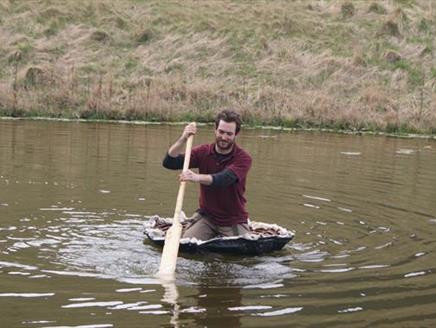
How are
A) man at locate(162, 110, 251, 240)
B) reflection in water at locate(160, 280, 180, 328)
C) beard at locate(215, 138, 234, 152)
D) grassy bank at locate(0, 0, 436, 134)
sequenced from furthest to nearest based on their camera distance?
grassy bank at locate(0, 0, 436, 134) → man at locate(162, 110, 251, 240) → beard at locate(215, 138, 234, 152) → reflection in water at locate(160, 280, 180, 328)

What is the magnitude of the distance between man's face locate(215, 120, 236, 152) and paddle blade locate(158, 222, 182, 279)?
1.00 meters

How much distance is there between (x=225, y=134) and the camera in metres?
8.38

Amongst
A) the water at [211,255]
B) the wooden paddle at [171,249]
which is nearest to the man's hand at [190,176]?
the wooden paddle at [171,249]

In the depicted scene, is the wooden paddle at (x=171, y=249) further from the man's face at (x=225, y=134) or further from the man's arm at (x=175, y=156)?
the man's face at (x=225, y=134)

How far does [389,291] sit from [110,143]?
1220cm

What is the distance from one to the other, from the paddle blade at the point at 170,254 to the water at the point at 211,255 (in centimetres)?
12

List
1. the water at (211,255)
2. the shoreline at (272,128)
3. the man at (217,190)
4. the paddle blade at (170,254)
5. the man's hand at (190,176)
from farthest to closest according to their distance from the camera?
the shoreline at (272,128)
the man at (217,190)
the man's hand at (190,176)
the paddle blade at (170,254)
the water at (211,255)

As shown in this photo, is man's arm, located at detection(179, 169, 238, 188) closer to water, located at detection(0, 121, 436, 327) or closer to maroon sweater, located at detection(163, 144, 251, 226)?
maroon sweater, located at detection(163, 144, 251, 226)

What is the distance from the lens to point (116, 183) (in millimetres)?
12844

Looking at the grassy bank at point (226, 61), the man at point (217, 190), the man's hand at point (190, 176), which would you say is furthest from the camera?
the grassy bank at point (226, 61)

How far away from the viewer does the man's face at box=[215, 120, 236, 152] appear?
8.30 m

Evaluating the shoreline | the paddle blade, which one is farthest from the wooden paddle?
the shoreline

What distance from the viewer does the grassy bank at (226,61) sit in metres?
26.2

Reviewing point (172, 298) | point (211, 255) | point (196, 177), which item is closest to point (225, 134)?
point (196, 177)
